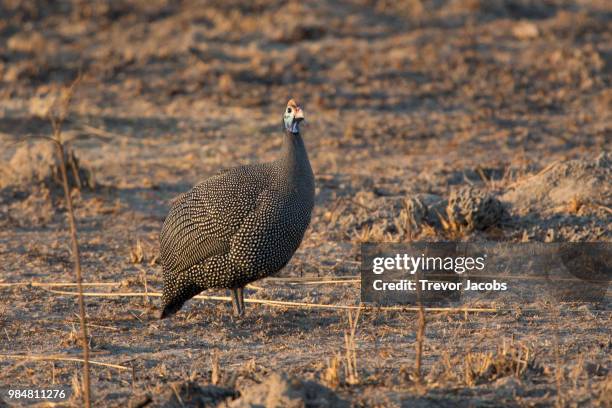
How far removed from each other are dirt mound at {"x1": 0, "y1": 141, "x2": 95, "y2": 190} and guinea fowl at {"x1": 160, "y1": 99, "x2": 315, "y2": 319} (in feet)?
10.5

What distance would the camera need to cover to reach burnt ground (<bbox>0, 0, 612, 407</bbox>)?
15.3 ft

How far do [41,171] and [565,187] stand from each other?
392cm

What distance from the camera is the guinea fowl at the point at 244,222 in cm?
520

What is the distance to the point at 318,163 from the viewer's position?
9.30 meters

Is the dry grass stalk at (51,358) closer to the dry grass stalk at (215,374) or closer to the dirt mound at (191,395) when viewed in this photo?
the dry grass stalk at (215,374)

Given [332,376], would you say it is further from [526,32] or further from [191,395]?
[526,32]

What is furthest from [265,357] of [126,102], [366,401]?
[126,102]

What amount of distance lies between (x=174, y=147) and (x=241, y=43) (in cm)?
390

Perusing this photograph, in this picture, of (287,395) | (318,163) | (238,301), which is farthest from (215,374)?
(318,163)

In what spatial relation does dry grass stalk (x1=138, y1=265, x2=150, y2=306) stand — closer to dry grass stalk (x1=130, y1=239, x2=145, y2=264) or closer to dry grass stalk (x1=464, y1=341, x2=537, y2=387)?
dry grass stalk (x1=130, y1=239, x2=145, y2=264)

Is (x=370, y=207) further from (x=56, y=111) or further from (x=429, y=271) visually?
(x=56, y=111)

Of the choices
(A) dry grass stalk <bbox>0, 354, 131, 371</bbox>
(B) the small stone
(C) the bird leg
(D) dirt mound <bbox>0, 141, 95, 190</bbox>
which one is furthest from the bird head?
(B) the small stone

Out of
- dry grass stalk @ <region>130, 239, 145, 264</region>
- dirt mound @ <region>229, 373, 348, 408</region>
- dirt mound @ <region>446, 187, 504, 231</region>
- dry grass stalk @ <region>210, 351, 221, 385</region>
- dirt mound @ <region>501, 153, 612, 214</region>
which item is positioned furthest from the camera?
dirt mound @ <region>501, 153, 612, 214</region>

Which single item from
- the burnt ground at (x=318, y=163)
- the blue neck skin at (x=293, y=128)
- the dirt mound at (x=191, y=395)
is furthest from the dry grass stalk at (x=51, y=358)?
the blue neck skin at (x=293, y=128)
